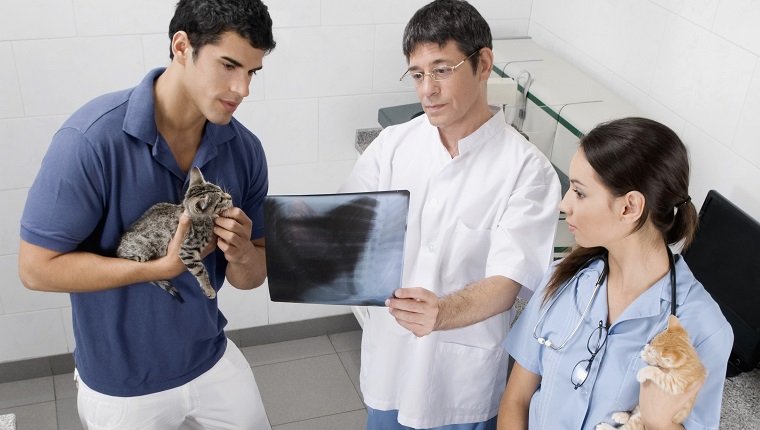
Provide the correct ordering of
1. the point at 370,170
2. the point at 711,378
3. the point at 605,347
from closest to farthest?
the point at 711,378, the point at 605,347, the point at 370,170

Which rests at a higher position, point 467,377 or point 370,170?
point 370,170

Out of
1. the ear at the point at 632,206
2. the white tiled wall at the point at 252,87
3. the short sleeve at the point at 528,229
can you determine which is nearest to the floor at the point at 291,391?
the white tiled wall at the point at 252,87

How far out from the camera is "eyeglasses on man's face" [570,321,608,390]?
5.72ft

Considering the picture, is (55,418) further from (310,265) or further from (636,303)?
(636,303)

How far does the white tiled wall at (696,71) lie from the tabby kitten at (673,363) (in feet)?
3.23

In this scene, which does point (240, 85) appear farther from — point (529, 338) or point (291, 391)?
point (291, 391)

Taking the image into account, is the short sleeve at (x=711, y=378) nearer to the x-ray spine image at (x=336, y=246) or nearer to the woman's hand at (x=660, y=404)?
the woman's hand at (x=660, y=404)

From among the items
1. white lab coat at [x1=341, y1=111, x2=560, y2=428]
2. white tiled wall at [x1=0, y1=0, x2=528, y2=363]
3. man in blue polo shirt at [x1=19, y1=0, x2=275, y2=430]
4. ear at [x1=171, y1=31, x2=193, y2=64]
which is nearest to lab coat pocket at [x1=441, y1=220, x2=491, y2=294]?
white lab coat at [x1=341, y1=111, x2=560, y2=428]

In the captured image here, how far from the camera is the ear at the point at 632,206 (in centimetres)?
165

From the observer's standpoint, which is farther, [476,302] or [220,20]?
[476,302]

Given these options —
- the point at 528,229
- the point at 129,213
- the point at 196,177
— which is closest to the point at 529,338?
the point at 528,229

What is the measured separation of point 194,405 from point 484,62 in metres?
1.18

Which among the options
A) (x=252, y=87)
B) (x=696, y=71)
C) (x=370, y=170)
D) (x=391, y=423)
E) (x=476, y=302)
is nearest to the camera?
(x=476, y=302)

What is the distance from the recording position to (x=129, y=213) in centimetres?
177
